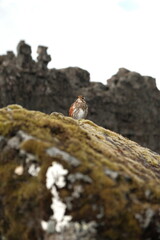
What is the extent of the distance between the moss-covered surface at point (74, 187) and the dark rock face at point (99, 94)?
344 ft

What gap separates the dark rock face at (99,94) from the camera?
4488 inches

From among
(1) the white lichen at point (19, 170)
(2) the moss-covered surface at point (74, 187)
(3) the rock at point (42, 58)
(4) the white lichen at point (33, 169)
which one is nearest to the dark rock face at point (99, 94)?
(3) the rock at point (42, 58)

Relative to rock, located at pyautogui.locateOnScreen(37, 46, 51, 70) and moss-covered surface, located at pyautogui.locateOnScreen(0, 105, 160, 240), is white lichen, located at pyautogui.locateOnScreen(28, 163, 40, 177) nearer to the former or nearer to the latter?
moss-covered surface, located at pyautogui.locateOnScreen(0, 105, 160, 240)

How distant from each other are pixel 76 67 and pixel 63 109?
1692cm

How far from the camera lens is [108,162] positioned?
339 inches

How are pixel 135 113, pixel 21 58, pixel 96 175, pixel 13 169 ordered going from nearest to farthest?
1. pixel 96 175
2. pixel 13 169
3. pixel 21 58
4. pixel 135 113

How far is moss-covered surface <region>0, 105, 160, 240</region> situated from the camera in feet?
24.4

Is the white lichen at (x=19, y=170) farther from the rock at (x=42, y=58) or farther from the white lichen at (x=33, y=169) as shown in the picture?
the rock at (x=42, y=58)

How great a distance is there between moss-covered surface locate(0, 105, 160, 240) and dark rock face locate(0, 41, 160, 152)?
105 metres

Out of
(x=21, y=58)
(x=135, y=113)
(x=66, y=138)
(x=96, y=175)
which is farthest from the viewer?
(x=135, y=113)

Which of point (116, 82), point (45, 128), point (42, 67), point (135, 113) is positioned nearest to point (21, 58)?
point (42, 67)

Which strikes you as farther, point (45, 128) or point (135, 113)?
point (135, 113)

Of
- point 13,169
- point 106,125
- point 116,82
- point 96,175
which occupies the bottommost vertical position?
point 106,125

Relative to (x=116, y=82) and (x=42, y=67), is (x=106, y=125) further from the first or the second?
(x=42, y=67)
